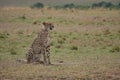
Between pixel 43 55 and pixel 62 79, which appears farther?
pixel 43 55

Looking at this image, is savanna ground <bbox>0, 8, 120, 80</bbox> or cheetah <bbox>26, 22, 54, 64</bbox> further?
cheetah <bbox>26, 22, 54, 64</bbox>

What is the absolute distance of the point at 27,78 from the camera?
1162cm

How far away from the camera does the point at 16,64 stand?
13.6m

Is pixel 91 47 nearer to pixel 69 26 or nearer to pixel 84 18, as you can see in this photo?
pixel 69 26

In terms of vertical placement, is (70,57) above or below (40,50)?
below

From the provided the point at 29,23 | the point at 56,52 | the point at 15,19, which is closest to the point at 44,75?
the point at 56,52

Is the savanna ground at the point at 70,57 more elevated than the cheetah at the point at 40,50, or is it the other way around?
the cheetah at the point at 40,50

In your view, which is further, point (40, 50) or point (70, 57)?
point (70, 57)

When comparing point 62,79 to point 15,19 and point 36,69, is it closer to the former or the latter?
point 36,69

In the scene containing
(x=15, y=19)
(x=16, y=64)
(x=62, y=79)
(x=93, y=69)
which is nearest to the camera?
(x=62, y=79)

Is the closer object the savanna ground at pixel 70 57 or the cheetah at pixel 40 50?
the savanna ground at pixel 70 57

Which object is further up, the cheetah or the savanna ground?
the cheetah

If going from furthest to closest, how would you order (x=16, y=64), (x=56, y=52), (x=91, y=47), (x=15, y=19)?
(x=15, y=19), (x=91, y=47), (x=56, y=52), (x=16, y=64)

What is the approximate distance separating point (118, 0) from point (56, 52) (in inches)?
2566
